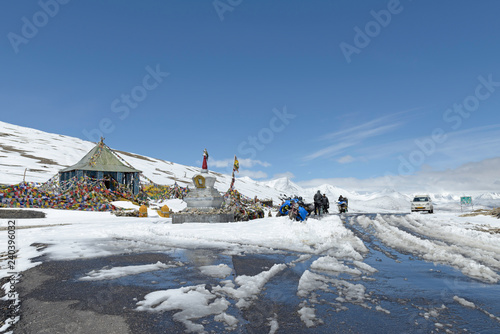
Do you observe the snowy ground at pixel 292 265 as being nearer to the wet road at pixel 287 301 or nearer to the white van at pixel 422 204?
the wet road at pixel 287 301

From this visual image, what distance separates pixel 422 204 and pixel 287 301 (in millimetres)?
27973

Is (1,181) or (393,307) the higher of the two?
(1,181)

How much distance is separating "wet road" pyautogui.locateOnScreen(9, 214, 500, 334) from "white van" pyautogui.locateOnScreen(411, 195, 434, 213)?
78.9 feet

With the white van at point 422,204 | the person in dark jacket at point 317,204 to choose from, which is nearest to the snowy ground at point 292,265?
the person in dark jacket at point 317,204

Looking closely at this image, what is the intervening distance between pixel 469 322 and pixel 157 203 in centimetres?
3171

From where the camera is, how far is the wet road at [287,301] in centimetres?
305

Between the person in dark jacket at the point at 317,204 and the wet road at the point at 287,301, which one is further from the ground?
the person in dark jacket at the point at 317,204

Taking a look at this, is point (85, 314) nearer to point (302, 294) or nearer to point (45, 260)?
point (302, 294)

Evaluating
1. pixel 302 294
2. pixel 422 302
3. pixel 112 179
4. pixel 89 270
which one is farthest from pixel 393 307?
pixel 112 179

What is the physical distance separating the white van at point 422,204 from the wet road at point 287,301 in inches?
947

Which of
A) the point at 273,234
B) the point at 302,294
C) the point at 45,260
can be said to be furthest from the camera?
the point at 273,234

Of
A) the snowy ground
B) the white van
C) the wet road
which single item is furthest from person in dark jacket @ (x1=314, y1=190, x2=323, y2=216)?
the wet road

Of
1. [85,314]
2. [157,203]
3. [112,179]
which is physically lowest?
[85,314]

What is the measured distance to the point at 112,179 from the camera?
29.7 m
